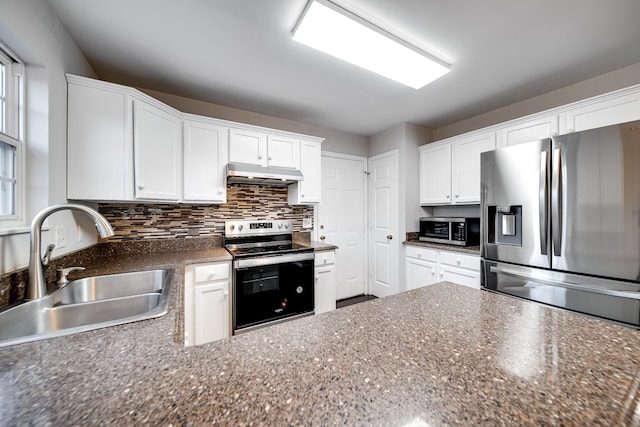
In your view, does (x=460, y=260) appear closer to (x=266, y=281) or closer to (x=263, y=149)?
(x=266, y=281)

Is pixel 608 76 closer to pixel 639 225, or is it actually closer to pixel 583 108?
pixel 583 108

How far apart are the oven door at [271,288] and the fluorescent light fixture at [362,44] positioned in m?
1.71

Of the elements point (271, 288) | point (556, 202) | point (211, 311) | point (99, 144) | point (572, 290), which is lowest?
point (211, 311)

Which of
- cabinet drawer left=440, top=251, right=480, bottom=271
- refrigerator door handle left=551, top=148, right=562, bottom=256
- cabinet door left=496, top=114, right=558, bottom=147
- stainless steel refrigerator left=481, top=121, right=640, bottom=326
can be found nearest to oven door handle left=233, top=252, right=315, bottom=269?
cabinet drawer left=440, top=251, right=480, bottom=271

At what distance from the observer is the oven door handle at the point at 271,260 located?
2.13 meters

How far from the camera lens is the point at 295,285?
7.88 feet

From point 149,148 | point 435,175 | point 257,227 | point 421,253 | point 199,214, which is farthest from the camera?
point 435,175

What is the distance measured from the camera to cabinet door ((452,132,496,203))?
262 centimetres

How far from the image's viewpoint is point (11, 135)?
49.1 inches

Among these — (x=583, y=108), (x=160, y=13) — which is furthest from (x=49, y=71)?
A: (x=583, y=108)

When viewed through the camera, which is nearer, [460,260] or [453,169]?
[460,260]

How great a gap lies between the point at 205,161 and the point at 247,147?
427mm

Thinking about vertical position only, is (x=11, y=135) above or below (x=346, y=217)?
above

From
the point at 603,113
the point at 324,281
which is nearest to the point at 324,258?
the point at 324,281
